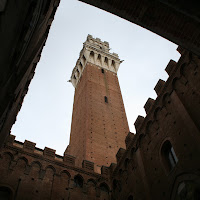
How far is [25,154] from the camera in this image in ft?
37.6

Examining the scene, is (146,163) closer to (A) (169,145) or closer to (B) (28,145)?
(A) (169,145)

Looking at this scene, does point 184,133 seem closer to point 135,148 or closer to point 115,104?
point 135,148

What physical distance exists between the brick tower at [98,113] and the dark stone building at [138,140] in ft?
15.8

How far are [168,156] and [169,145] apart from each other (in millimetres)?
409

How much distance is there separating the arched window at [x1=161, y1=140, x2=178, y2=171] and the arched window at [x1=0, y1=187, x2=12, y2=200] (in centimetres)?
624

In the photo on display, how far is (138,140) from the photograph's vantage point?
35.8ft

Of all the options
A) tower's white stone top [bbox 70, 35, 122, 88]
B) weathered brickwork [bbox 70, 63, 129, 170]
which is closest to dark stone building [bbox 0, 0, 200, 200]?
weathered brickwork [bbox 70, 63, 129, 170]

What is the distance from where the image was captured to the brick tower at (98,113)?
17.9 m

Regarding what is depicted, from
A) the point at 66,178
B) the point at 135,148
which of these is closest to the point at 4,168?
the point at 66,178

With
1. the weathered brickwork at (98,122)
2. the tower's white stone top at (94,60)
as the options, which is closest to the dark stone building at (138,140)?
the weathered brickwork at (98,122)

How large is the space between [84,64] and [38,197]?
74.9 ft

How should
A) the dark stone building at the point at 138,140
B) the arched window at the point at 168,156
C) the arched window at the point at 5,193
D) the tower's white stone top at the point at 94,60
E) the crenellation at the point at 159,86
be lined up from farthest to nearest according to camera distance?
the tower's white stone top at the point at 94,60 → the crenellation at the point at 159,86 → the arched window at the point at 5,193 → the arched window at the point at 168,156 → the dark stone building at the point at 138,140

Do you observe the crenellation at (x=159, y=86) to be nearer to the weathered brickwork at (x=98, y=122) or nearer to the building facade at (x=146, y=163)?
the building facade at (x=146, y=163)

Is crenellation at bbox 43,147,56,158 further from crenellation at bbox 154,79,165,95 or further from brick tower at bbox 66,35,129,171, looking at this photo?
crenellation at bbox 154,79,165,95
